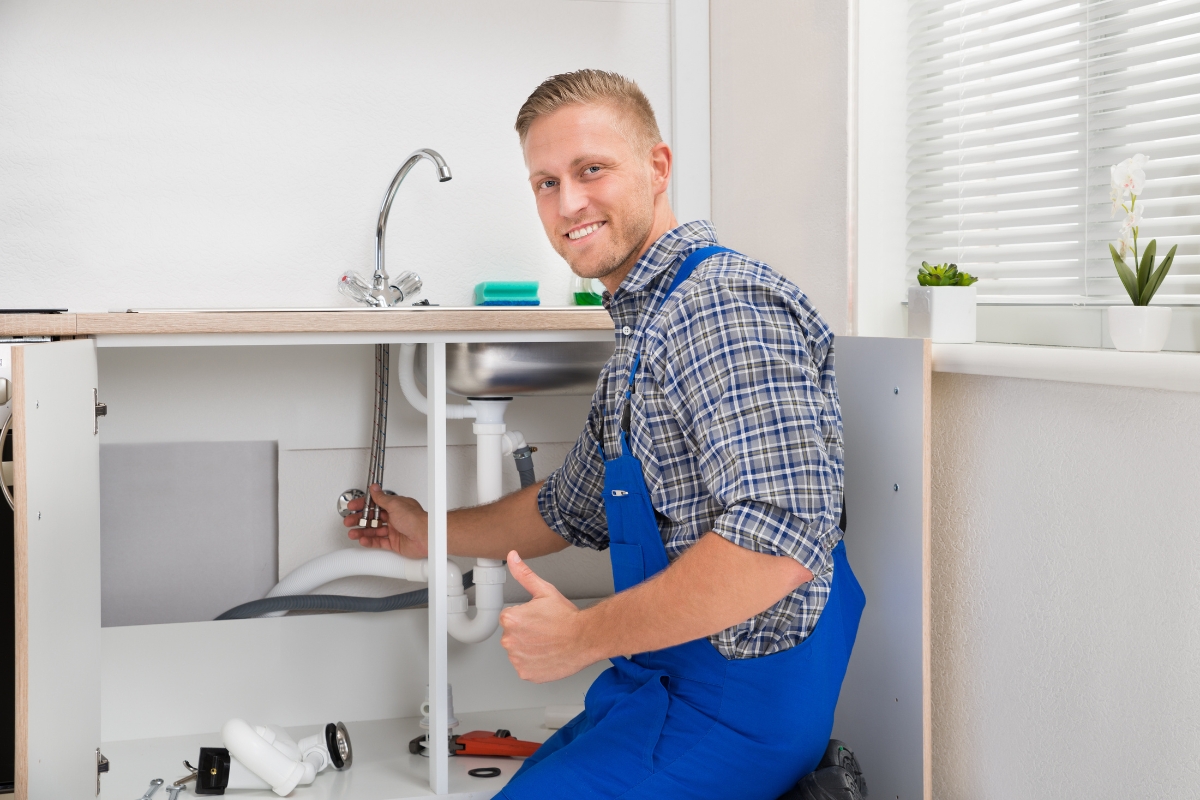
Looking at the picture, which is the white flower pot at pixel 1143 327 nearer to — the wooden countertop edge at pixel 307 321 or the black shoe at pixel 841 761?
the black shoe at pixel 841 761

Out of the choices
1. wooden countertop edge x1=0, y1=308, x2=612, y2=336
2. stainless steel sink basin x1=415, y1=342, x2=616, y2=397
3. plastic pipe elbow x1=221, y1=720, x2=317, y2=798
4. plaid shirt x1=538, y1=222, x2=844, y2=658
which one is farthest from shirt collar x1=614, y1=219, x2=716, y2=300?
plastic pipe elbow x1=221, y1=720, x2=317, y2=798

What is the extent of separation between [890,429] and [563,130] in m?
0.62

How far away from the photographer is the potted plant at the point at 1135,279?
3.85 feet

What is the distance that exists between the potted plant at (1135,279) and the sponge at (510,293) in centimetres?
116

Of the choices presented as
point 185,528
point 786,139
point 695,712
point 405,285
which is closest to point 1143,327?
point 695,712

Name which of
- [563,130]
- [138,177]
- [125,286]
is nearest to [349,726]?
[125,286]

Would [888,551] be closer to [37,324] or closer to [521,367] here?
[521,367]

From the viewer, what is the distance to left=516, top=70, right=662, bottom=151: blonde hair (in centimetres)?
142

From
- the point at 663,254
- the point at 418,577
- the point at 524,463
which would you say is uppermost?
the point at 663,254

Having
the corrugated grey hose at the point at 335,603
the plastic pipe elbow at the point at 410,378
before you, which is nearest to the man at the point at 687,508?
the plastic pipe elbow at the point at 410,378

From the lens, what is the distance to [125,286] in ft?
6.89

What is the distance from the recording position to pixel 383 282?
2078mm

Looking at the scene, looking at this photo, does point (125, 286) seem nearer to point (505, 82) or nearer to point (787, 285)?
point (505, 82)

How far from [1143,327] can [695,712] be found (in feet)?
2.27
